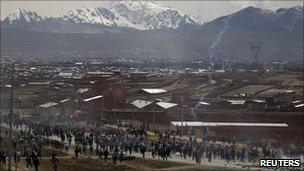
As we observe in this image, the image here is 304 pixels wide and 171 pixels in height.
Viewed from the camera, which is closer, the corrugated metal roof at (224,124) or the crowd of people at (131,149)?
the crowd of people at (131,149)

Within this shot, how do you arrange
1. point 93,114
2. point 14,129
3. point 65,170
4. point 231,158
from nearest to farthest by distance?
point 65,170
point 231,158
point 14,129
point 93,114

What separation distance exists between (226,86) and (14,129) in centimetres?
4925

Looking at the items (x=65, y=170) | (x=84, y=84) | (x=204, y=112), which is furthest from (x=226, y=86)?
(x=65, y=170)

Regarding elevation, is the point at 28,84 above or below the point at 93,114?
above

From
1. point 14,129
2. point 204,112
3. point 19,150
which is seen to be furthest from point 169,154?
point 204,112

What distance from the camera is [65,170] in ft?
99.2

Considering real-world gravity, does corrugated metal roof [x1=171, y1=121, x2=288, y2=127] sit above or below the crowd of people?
above

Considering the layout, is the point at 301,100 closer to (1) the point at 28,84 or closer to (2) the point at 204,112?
(2) the point at 204,112

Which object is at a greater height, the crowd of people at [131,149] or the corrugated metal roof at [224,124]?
the corrugated metal roof at [224,124]

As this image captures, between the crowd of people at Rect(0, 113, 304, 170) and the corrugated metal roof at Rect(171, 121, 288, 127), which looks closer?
the crowd of people at Rect(0, 113, 304, 170)

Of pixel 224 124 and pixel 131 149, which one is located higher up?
pixel 224 124

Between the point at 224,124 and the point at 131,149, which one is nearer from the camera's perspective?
the point at 131,149

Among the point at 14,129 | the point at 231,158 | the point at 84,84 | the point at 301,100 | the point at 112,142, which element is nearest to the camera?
the point at 231,158

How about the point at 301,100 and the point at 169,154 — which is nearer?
the point at 169,154
